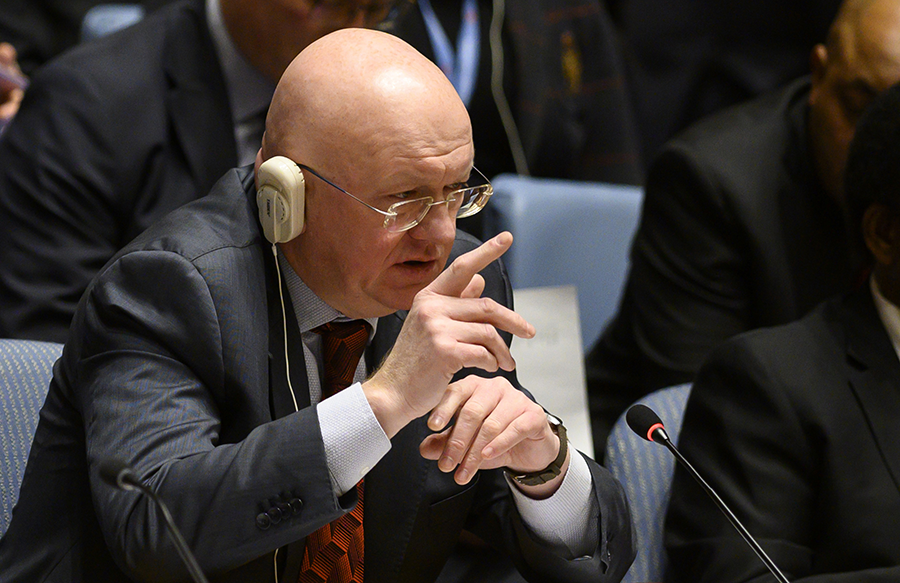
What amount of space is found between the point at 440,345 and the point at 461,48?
1.90m

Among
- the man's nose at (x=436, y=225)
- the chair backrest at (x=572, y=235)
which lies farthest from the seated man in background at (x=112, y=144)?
the man's nose at (x=436, y=225)

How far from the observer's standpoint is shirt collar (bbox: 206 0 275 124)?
2109mm

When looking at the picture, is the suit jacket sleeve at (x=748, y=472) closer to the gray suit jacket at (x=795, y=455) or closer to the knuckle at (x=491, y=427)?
the gray suit jacket at (x=795, y=455)

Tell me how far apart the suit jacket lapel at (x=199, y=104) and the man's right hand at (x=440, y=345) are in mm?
970

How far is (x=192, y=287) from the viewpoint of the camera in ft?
3.93

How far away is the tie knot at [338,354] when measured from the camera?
52.3 inches

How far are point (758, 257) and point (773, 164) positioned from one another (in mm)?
218

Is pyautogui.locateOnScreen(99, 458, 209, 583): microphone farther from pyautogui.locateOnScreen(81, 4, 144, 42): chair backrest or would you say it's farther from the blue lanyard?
pyautogui.locateOnScreen(81, 4, 144, 42): chair backrest

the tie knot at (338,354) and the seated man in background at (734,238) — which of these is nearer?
the tie knot at (338,354)

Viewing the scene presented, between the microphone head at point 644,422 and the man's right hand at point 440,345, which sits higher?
the man's right hand at point 440,345

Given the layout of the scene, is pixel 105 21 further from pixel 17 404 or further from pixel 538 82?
pixel 17 404

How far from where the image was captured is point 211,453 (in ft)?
3.72

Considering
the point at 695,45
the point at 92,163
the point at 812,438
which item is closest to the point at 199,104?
the point at 92,163

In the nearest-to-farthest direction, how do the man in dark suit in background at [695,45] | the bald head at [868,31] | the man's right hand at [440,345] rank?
the man's right hand at [440,345], the bald head at [868,31], the man in dark suit in background at [695,45]
